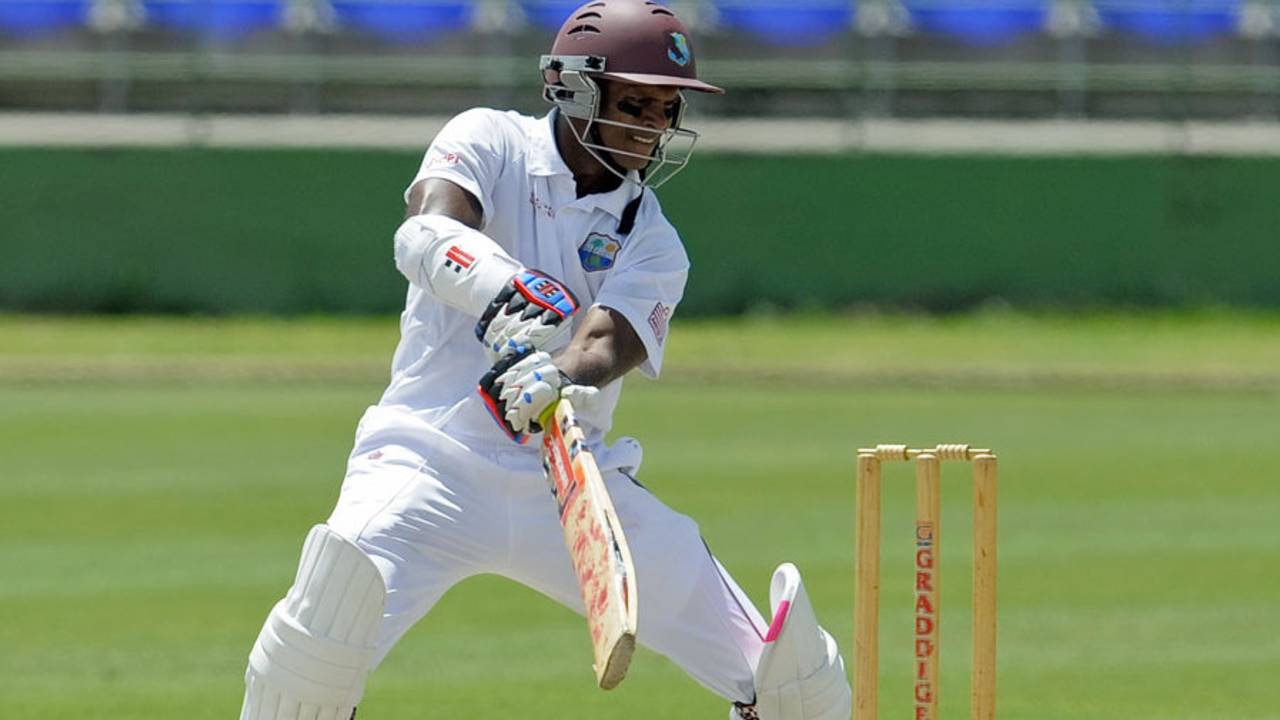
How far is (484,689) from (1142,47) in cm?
1908

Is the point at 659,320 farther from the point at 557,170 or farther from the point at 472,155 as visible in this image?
the point at 472,155

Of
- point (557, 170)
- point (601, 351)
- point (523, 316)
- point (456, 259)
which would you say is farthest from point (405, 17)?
point (523, 316)

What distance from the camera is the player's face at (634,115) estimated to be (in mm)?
4742

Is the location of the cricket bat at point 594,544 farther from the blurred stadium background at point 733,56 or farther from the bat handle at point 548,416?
the blurred stadium background at point 733,56

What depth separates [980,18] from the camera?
2483 centimetres

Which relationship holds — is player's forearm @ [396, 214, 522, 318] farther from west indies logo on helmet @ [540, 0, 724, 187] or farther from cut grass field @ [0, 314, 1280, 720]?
cut grass field @ [0, 314, 1280, 720]

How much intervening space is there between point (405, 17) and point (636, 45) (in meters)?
20.0

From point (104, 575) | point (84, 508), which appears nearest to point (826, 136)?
point (84, 508)

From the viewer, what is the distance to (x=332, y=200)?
834 inches

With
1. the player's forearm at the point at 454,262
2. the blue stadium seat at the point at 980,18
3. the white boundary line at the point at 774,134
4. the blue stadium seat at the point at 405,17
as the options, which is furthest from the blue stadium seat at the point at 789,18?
the player's forearm at the point at 454,262

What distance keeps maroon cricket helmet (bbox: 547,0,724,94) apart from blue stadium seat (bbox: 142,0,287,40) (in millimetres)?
19753

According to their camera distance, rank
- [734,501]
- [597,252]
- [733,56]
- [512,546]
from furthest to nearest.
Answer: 1. [733,56]
2. [734,501]
3. [597,252]
4. [512,546]

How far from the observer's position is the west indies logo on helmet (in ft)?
15.4

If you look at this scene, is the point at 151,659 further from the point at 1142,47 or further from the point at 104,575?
the point at 1142,47
